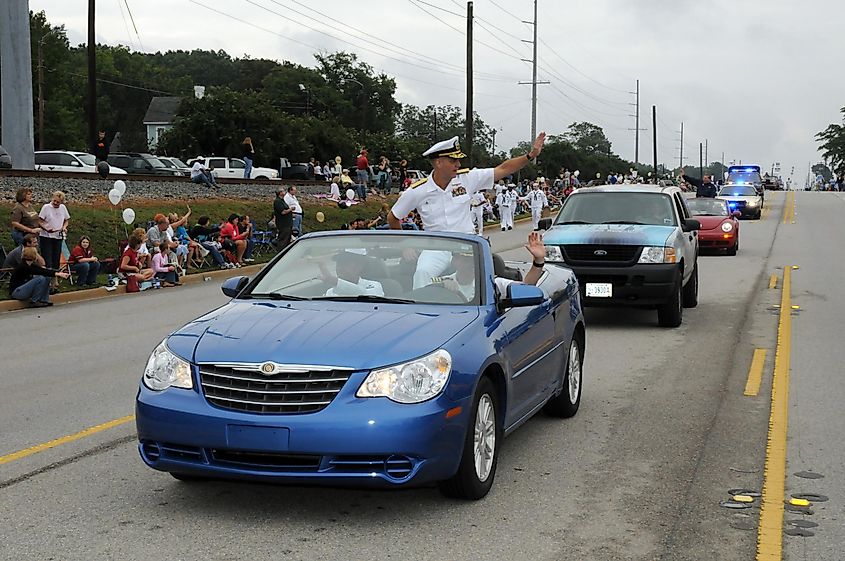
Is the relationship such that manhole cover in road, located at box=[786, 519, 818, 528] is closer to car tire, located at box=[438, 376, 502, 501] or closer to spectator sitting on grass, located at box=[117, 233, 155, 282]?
car tire, located at box=[438, 376, 502, 501]

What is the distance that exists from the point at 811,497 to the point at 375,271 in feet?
9.20

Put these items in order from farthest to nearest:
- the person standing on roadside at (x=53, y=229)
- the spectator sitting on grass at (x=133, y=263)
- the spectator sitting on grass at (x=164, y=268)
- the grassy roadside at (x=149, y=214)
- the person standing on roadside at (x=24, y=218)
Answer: the grassy roadside at (x=149, y=214) < the spectator sitting on grass at (x=164, y=268) < the spectator sitting on grass at (x=133, y=263) < the person standing on roadside at (x=53, y=229) < the person standing on roadside at (x=24, y=218)

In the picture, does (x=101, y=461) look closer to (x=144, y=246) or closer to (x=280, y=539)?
(x=280, y=539)

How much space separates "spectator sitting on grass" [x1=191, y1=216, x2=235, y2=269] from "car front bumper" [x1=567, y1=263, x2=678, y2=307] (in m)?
12.5

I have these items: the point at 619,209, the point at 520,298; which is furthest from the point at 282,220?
the point at 520,298

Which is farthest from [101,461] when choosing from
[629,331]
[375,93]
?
[375,93]

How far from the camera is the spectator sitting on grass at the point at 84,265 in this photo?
787 inches

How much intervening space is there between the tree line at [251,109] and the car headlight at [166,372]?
6308 cm

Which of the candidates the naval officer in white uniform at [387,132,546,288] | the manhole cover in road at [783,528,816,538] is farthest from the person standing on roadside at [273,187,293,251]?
the manhole cover in road at [783,528,816,538]

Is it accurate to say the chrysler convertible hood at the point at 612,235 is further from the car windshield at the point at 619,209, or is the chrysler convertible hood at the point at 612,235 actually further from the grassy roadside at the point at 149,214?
the grassy roadside at the point at 149,214

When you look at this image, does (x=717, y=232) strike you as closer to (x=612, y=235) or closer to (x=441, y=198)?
(x=612, y=235)

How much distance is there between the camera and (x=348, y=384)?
523 centimetres

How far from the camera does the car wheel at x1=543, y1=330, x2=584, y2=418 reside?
26.4ft

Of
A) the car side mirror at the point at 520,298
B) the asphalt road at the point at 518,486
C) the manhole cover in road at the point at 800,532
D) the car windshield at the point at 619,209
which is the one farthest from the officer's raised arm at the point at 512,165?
the car windshield at the point at 619,209
